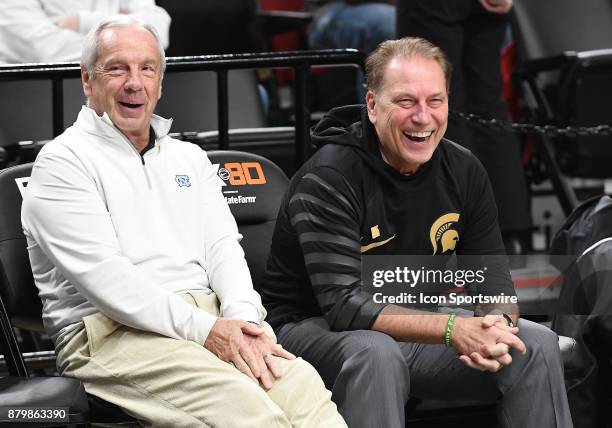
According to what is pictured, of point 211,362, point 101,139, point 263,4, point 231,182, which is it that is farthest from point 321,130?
point 263,4

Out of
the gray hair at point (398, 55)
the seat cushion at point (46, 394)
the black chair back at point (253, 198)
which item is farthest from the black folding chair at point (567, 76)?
the seat cushion at point (46, 394)

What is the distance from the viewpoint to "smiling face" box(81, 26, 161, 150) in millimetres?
2953

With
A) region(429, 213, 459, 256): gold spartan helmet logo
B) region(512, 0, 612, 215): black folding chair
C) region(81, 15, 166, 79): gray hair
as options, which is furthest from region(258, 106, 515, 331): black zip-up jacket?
region(512, 0, 612, 215): black folding chair

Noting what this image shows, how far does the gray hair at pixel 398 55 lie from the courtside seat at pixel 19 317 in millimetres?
911

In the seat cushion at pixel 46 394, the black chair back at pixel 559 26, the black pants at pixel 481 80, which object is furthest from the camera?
the black chair back at pixel 559 26

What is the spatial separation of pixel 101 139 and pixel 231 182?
0.56 metres

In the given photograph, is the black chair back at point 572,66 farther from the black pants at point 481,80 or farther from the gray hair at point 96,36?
the gray hair at point 96,36

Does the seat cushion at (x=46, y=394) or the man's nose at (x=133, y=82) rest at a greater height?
the man's nose at (x=133, y=82)

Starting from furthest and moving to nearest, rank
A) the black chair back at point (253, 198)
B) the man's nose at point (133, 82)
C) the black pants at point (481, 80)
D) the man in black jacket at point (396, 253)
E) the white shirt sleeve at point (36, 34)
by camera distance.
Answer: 1. the black pants at point (481, 80)
2. the white shirt sleeve at point (36, 34)
3. the black chair back at point (253, 198)
4. the man's nose at point (133, 82)
5. the man in black jacket at point (396, 253)

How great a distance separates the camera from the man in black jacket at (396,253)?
2.80 m

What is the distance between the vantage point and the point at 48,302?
9.47 ft

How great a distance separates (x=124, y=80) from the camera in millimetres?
2961

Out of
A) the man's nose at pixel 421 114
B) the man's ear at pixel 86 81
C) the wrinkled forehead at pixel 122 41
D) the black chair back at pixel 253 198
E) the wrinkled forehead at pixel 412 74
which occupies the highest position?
the wrinkled forehead at pixel 122 41

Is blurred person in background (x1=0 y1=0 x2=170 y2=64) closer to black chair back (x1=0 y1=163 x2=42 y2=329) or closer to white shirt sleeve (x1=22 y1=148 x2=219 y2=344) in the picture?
black chair back (x1=0 y1=163 x2=42 y2=329)
